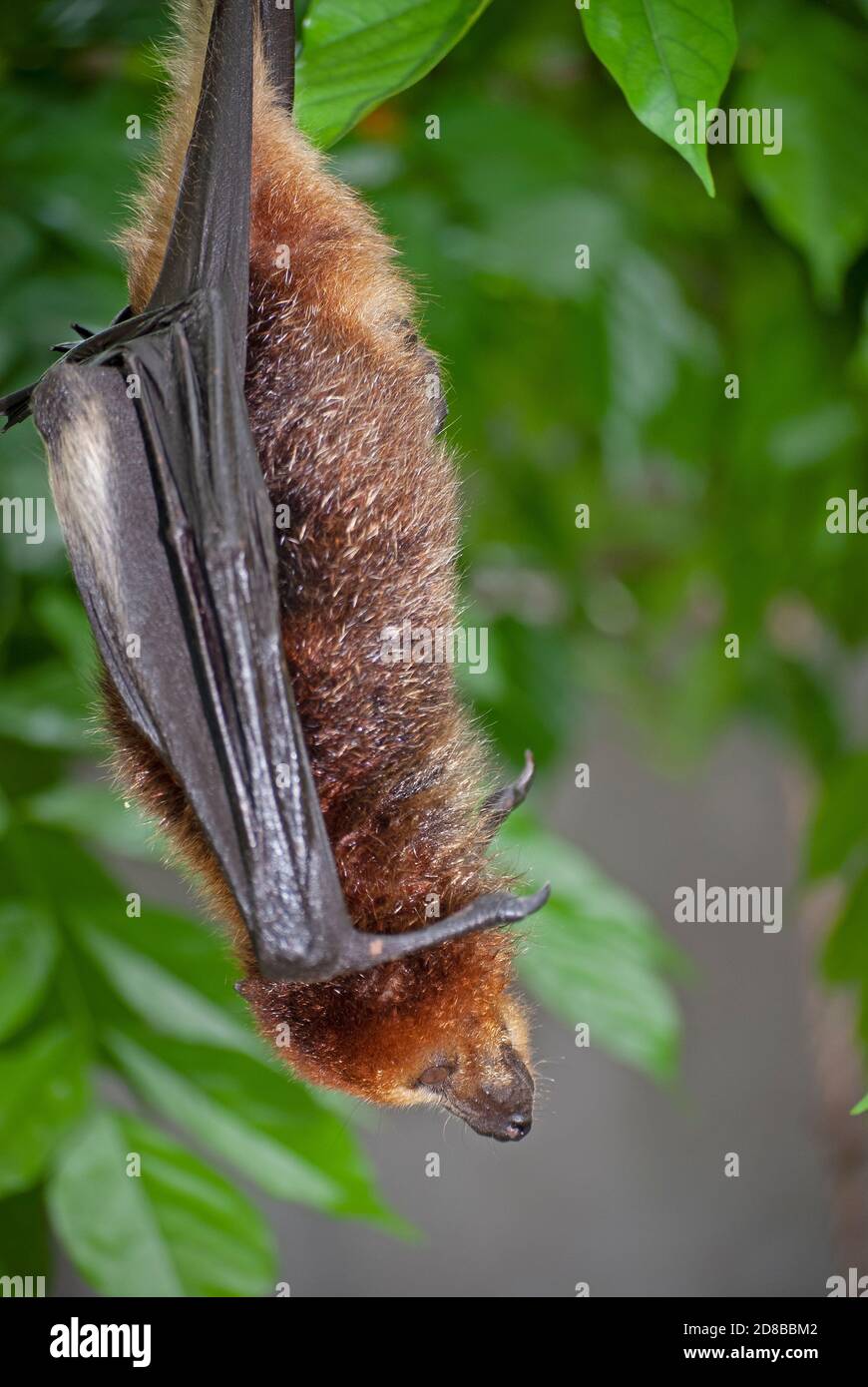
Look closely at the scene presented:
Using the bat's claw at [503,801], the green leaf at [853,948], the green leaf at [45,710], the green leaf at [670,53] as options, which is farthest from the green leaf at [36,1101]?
the green leaf at [670,53]

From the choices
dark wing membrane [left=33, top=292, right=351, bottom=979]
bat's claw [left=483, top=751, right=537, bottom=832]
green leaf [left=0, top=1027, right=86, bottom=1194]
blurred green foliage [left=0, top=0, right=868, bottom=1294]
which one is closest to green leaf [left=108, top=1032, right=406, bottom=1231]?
blurred green foliage [left=0, top=0, right=868, bottom=1294]

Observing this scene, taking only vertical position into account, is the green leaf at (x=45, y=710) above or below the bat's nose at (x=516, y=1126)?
above

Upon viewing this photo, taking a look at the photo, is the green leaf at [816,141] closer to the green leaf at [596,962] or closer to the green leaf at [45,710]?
the green leaf at [596,962]

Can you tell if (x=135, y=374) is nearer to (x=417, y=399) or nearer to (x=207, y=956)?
(x=417, y=399)

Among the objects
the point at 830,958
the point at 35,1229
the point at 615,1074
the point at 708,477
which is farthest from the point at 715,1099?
the point at 35,1229

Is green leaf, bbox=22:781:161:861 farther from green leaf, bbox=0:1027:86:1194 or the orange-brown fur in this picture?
the orange-brown fur

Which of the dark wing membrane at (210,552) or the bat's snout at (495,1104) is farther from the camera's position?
the bat's snout at (495,1104)
